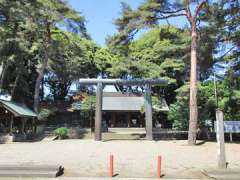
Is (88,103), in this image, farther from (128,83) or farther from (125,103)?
(128,83)

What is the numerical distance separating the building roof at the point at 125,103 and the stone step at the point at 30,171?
30.8 metres

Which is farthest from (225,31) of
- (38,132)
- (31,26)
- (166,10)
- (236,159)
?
(38,132)

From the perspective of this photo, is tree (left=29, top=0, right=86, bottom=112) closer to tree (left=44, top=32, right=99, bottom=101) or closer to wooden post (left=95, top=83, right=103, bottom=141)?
tree (left=44, top=32, right=99, bottom=101)

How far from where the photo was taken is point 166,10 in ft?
88.0

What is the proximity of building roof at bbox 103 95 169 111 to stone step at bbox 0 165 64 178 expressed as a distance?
30.8 m

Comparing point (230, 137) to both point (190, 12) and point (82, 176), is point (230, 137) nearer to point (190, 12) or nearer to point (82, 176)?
point (190, 12)

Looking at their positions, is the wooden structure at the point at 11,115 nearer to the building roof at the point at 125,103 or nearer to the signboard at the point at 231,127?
the building roof at the point at 125,103

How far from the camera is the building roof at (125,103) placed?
1768 inches

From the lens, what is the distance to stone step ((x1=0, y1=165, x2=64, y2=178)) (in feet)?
39.1

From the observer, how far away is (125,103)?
47281 mm

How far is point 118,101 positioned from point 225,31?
936 inches

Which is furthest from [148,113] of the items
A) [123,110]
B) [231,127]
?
[123,110]

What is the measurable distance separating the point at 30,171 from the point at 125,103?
35393 mm

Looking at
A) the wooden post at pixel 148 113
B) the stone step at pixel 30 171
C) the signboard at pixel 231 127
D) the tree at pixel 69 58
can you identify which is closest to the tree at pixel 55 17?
the tree at pixel 69 58
